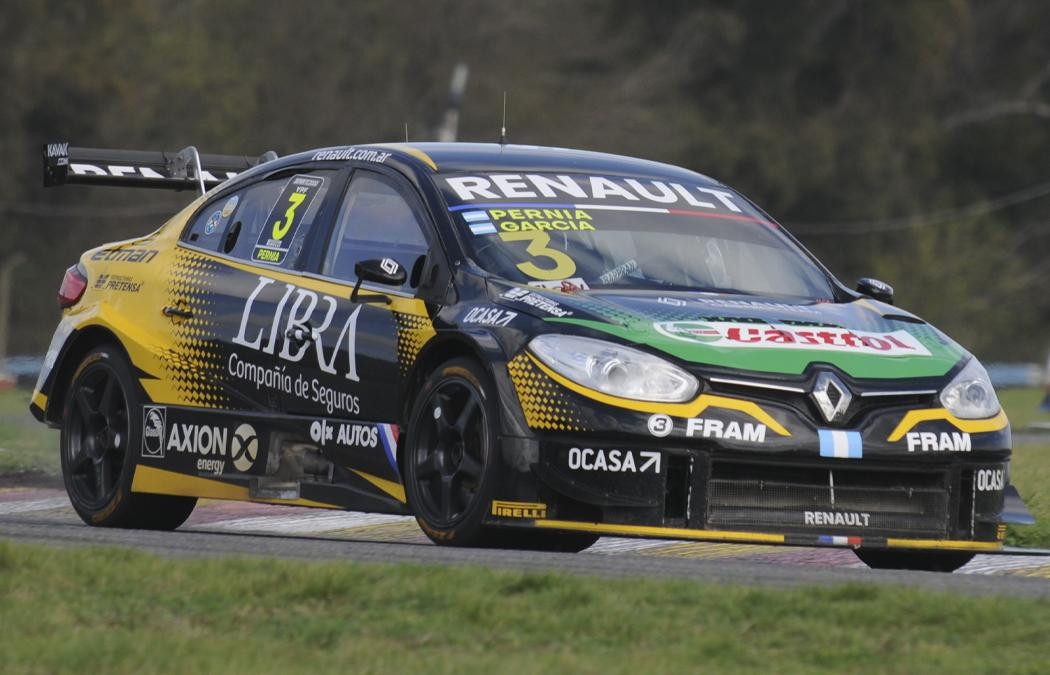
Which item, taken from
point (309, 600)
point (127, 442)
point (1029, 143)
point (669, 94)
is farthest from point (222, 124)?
point (309, 600)

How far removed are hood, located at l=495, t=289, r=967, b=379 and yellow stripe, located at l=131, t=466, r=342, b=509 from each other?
171cm

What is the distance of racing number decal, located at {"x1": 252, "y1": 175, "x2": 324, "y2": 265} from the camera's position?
9406 millimetres

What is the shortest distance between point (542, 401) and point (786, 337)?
0.86 meters

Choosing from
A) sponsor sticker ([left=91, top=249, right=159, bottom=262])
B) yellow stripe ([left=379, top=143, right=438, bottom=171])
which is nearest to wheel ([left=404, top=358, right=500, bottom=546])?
yellow stripe ([left=379, top=143, right=438, bottom=171])

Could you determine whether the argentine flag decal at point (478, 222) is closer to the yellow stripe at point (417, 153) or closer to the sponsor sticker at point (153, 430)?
the yellow stripe at point (417, 153)

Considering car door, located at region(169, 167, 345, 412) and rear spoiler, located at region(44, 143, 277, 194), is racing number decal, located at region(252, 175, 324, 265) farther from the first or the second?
rear spoiler, located at region(44, 143, 277, 194)

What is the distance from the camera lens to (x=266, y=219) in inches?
380

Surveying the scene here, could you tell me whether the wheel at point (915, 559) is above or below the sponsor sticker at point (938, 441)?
below

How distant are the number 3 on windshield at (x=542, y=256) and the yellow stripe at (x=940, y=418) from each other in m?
1.31

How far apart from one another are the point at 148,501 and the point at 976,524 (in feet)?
11.2

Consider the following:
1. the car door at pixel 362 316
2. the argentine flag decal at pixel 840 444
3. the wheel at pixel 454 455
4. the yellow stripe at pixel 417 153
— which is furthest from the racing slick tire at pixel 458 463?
the yellow stripe at pixel 417 153

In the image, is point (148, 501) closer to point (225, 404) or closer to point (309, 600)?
point (225, 404)

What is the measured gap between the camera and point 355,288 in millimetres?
8695

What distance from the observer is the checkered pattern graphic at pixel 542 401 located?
7.74 m
